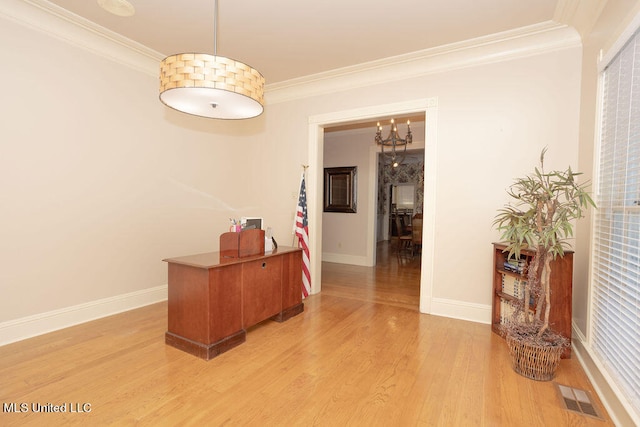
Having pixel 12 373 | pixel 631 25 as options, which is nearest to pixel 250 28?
pixel 631 25

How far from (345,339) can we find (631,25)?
2.88 meters

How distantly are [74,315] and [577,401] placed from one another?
4.17 metres

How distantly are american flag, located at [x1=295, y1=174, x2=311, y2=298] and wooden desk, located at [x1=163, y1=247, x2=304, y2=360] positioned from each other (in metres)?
0.95

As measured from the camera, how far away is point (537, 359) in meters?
2.14

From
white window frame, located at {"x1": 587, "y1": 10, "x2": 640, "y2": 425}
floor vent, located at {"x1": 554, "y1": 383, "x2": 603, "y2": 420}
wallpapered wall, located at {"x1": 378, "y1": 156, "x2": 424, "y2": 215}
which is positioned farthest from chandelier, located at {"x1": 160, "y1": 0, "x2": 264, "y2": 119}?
wallpapered wall, located at {"x1": 378, "y1": 156, "x2": 424, "y2": 215}

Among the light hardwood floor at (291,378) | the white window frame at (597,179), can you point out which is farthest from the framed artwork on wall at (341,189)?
the white window frame at (597,179)

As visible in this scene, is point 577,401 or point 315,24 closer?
point 577,401

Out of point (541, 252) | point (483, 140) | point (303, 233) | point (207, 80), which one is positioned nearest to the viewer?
point (207, 80)

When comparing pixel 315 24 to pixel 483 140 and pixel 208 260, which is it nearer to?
pixel 483 140

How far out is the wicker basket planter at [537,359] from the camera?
213 centimetres

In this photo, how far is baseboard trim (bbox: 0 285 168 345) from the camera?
8.63 feet

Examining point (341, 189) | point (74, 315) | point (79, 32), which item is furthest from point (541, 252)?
point (341, 189)

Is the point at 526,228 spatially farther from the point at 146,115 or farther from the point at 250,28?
the point at 146,115

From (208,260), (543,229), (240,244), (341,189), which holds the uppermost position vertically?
(341,189)
